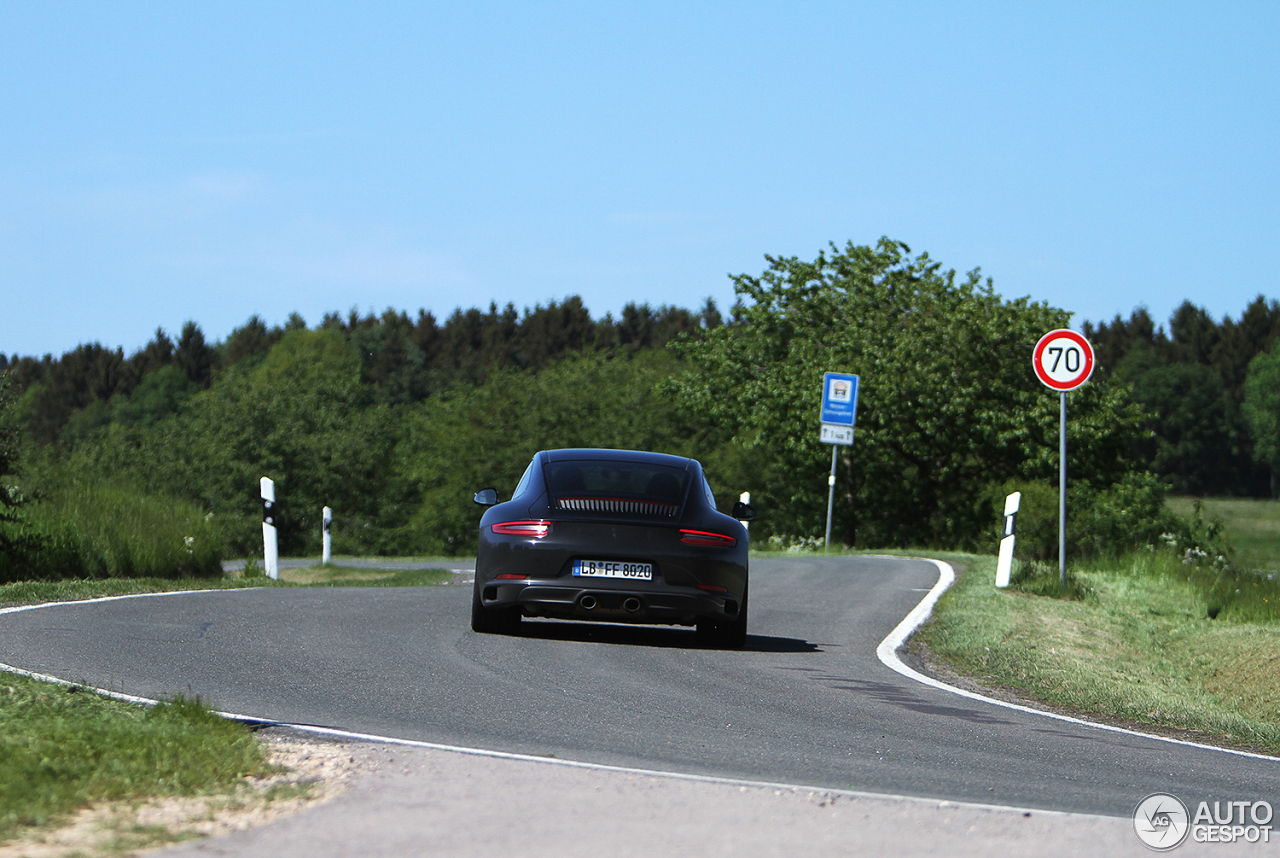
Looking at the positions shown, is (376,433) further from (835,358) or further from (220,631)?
(220,631)

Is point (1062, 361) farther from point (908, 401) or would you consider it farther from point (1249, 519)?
point (1249, 519)

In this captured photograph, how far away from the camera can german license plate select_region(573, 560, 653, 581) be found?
402 inches

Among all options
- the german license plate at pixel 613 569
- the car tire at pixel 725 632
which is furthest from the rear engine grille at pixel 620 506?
the car tire at pixel 725 632

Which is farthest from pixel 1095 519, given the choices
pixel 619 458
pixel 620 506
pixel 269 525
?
pixel 620 506

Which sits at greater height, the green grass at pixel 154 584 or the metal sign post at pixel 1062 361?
the metal sign post at pixel 1062 361

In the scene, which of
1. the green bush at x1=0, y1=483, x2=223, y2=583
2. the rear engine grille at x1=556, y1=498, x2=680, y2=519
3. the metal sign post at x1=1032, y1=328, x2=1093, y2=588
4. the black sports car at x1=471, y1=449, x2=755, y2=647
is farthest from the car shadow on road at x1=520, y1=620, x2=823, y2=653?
the metal sign post at x1=1032, y1=328, x2=1093, y2=588

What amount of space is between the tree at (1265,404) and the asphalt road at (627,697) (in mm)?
131614

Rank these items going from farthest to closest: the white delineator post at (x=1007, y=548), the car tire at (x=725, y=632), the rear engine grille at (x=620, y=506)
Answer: the white delineator post at (x=1007, y=548)
the car tire at (x=725, y=632)
the rear engine grille at (x=620, y=506)

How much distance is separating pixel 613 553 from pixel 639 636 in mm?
1538

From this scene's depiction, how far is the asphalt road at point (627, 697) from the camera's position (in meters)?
6.08

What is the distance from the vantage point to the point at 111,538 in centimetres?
1531

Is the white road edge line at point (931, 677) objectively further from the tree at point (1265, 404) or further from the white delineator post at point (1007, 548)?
the tree at point (1265, 404)

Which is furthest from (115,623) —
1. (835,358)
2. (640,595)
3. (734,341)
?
(734,341)

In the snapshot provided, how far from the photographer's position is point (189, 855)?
404 cm
